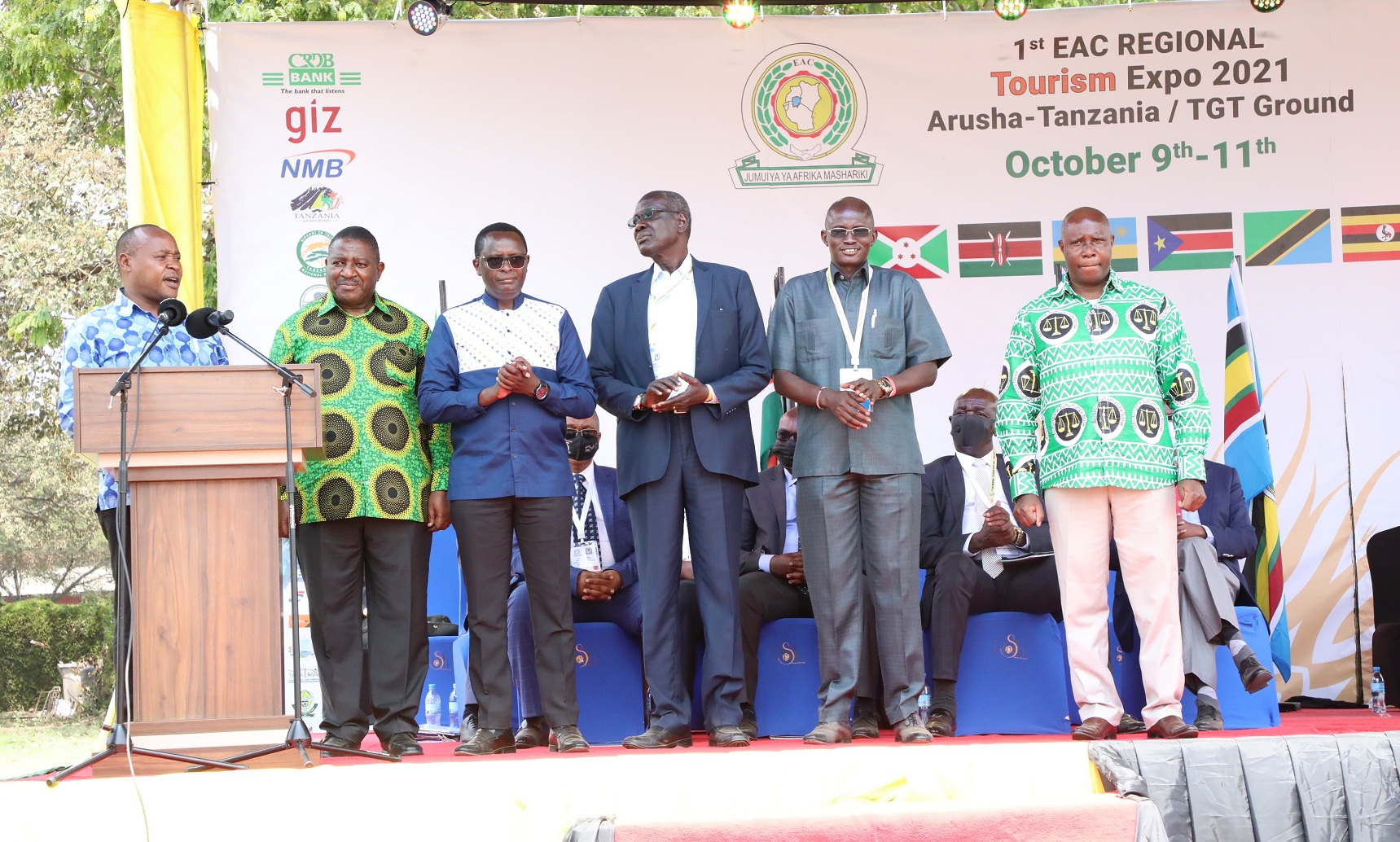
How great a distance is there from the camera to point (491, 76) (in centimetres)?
736

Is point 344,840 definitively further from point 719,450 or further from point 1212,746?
point 1212,746

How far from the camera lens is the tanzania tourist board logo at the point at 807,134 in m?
7.39

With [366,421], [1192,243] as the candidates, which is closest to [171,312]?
[366,421]

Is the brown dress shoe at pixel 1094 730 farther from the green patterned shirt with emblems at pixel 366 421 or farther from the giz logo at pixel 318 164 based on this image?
the giz logo at pixel 318 164

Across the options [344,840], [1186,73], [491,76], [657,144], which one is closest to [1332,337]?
[1186,73]

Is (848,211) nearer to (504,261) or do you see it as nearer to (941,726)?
(504,261)

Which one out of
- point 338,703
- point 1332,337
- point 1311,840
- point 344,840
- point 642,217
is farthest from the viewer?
point 1332,337

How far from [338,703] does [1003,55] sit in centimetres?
496

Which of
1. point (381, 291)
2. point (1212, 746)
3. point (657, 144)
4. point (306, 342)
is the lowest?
point (1212, 746)

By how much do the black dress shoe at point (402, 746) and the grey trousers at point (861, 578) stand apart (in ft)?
4.85

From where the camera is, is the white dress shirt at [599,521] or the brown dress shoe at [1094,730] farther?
the white dress shirt at [599,521]

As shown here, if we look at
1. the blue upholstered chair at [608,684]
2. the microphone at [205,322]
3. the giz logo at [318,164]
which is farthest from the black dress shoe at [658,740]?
the giz logo at [318,164]

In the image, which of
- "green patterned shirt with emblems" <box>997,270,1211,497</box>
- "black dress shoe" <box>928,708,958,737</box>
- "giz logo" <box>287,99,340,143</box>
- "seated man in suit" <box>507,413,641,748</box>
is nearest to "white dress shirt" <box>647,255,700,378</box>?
"seated man in suit" <box>507,413,641,748</box>

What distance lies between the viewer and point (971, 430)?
20.4 feet
